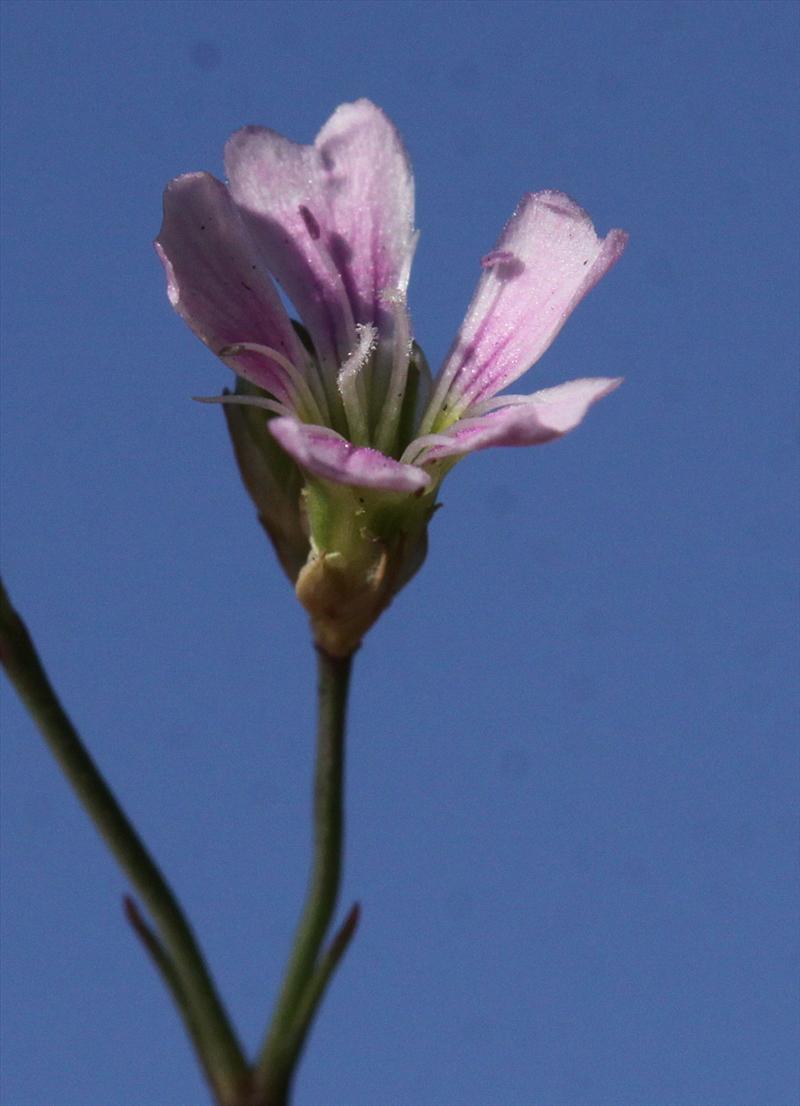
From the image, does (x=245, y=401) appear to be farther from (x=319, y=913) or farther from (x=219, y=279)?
(x=319, y=913)

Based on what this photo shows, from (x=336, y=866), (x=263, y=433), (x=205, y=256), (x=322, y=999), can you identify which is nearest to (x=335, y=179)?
(x=205, y=256)

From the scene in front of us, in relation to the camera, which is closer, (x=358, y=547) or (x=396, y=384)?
(x=358, y=547)

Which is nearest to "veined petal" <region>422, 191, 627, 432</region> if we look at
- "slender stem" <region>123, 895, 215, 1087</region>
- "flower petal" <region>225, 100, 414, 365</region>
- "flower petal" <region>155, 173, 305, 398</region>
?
"flower petal" <region>225, 100, 414, 365</region>

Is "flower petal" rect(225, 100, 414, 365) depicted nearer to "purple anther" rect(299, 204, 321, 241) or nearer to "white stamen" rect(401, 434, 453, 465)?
"purple anther" rect(299, 204, 321, 241)

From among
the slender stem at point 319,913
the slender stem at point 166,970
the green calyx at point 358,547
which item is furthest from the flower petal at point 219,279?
the slender stem at point 166,970

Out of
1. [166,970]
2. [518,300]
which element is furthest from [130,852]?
[518,300]

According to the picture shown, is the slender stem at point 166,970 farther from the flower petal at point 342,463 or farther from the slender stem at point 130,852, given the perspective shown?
the flower petal at point 342,463
